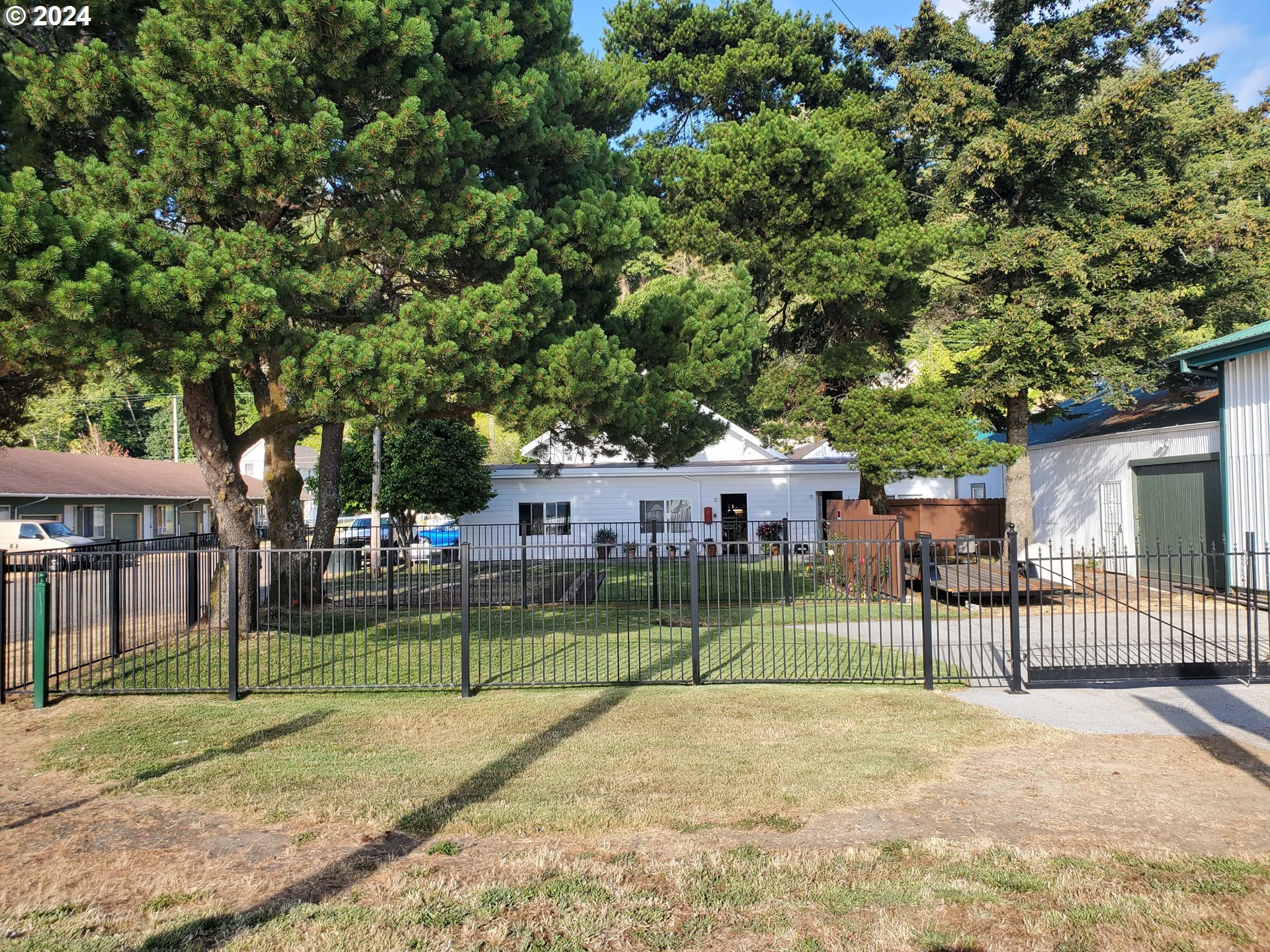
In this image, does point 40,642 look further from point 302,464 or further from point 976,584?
point 302,464

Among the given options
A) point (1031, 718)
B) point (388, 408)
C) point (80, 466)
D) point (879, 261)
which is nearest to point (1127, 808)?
point (1031, 718)

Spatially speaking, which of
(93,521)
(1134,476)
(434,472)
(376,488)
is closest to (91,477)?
(93,521)

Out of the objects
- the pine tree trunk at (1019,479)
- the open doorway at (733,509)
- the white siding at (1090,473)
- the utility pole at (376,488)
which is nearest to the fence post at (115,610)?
the utility pole at (376,488)

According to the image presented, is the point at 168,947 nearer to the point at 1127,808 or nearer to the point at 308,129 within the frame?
the point at 1127,808

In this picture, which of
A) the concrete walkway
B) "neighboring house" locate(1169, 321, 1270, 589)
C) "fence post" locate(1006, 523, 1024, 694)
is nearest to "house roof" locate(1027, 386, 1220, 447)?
"neighboring house" locate(1169, 321, 1270, 589)

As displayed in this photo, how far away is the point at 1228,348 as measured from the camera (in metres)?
15.4

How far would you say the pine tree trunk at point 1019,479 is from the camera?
69.8ft

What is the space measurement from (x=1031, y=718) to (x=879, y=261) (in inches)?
546

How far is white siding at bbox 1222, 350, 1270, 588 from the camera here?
592 inches

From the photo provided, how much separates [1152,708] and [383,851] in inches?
285

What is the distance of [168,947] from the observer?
3.99m

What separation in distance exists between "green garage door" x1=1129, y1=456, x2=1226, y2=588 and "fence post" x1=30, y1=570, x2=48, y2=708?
57.3 ft

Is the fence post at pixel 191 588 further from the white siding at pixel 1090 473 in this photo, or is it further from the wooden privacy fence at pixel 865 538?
the white siding at pixel 1090 473

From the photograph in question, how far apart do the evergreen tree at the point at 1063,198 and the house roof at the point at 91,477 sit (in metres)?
24.7
